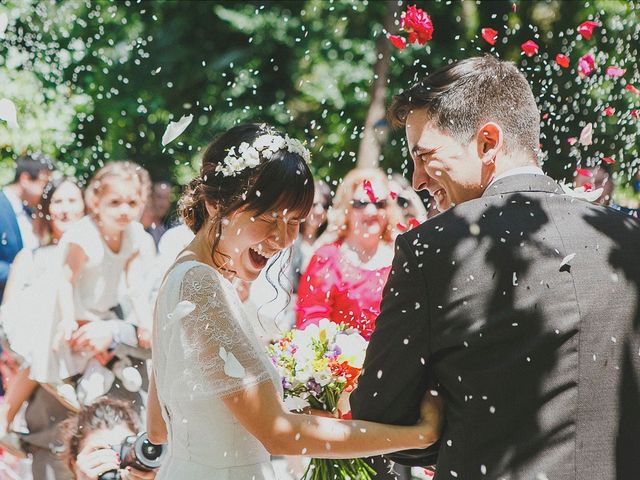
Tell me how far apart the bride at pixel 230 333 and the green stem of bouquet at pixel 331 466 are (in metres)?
0.23

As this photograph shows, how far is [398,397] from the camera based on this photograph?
238 centimetres

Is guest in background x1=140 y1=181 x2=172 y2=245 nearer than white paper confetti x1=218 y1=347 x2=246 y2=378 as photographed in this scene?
No

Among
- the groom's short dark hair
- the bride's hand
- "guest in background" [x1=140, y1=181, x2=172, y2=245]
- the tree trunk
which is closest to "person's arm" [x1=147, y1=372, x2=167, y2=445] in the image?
the bride's hand

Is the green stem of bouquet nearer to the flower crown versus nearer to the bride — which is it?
the bride

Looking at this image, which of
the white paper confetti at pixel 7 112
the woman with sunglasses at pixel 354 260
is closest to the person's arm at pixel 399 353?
the white paper confetti at pixel 7 112

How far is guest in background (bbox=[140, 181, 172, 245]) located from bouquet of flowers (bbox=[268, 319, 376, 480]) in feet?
16.1

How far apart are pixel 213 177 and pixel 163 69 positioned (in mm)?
10066

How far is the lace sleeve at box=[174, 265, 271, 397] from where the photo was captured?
2.61 metres

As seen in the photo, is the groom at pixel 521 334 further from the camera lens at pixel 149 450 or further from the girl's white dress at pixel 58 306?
the girl's white dress at pixel 58 306

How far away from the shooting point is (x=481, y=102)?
246 centimetres

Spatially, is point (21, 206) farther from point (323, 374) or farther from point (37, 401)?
point (323, 374)

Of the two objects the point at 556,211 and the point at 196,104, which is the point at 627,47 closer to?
the point at 196,104

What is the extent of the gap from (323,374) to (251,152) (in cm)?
85

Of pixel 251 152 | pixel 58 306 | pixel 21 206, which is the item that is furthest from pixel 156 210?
pixel 251 152
